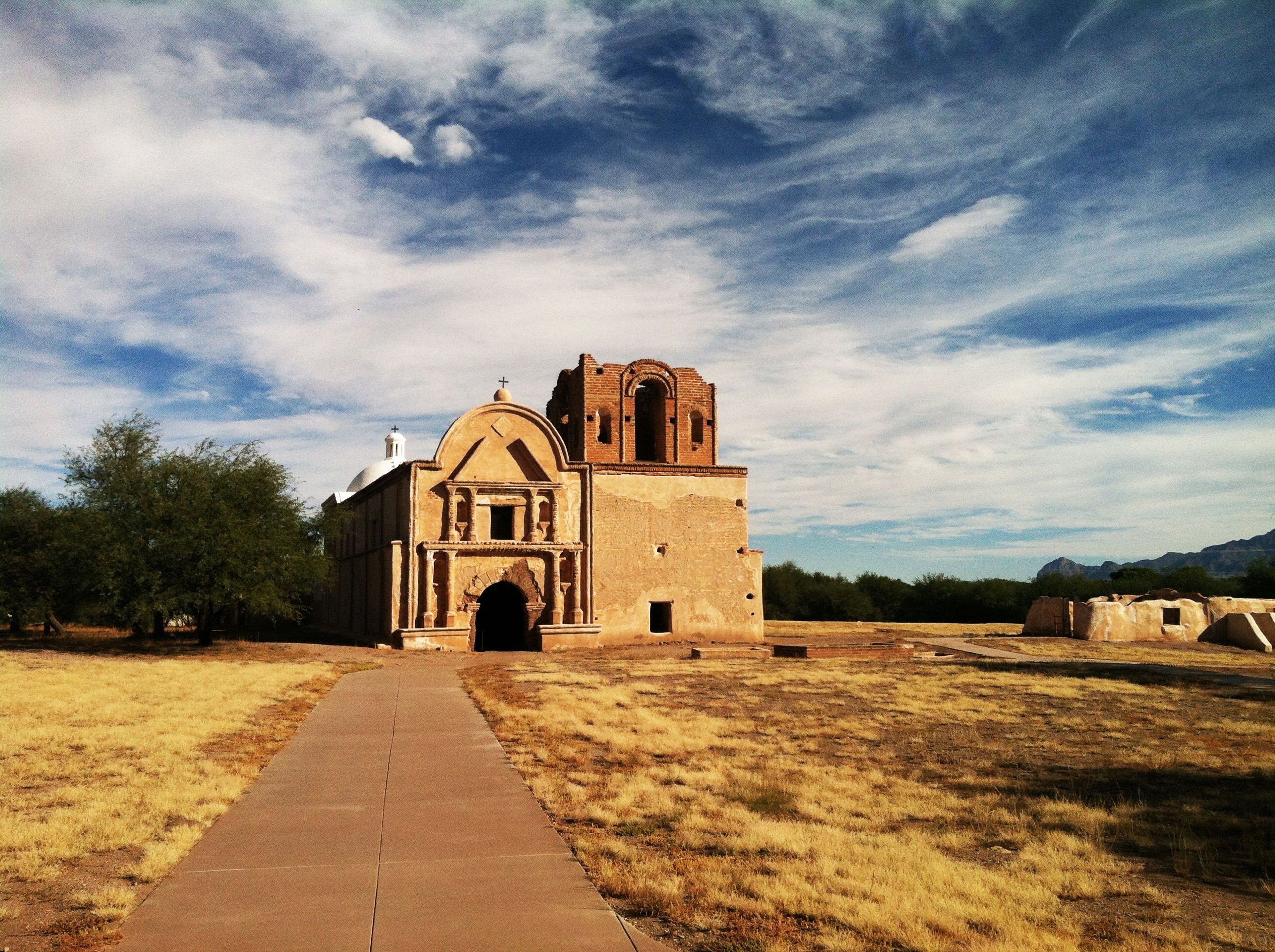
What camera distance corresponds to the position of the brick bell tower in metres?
31.8

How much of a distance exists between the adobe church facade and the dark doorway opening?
79 mm

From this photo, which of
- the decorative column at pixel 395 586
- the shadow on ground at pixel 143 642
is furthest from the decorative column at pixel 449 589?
the shadow on ground at pixel 143 642

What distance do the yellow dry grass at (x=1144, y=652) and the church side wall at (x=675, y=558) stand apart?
332 inches

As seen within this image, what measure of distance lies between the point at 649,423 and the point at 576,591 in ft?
24.2

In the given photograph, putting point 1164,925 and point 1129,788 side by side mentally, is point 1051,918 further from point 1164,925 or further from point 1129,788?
point 1129,788

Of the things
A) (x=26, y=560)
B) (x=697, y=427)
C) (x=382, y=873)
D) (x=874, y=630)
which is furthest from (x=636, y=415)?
(x=382, y=873)

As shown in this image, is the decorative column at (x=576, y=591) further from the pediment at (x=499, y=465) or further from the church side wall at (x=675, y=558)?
the pediment at (x=499, y=465)

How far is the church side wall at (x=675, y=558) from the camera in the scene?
99.6ft

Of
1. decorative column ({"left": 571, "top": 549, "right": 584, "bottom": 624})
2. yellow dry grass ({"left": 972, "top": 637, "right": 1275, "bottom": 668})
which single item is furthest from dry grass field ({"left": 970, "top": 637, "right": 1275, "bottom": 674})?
decorative column ({"left": 571, "top": 549, "right": 584, "bottom": 624})

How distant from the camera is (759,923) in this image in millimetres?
5344

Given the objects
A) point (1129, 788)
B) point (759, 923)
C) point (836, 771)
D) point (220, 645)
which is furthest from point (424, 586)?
point (759, 923)

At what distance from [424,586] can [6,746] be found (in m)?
17.7

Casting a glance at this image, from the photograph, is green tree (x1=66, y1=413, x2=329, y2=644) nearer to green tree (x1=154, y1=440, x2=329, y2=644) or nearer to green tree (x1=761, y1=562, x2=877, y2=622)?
green tree (x1=154, y1=440, x2=329, y2=644)

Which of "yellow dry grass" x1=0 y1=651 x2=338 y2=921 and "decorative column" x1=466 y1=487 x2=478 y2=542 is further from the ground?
"decorative column" x1=466 y1=487 x2=478 y2=542
